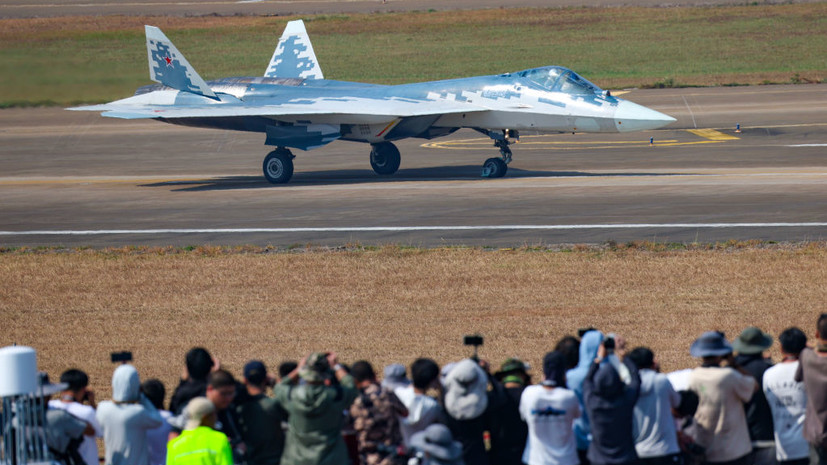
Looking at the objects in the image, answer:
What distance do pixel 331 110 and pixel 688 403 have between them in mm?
22527

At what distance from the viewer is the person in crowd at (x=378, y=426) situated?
8.73 meters

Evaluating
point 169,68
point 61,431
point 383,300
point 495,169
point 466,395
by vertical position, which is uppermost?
point 169,68

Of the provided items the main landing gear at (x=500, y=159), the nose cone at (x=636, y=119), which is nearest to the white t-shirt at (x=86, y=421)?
the nose cone at (x=636, y=119)

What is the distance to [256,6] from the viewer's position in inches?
3922

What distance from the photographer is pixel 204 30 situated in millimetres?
82750

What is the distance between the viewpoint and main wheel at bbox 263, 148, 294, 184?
31922 mm

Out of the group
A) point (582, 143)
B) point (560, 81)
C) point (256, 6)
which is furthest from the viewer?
point (256, 6)

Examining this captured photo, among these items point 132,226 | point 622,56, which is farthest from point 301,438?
point 622,56

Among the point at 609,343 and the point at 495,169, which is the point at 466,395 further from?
the point at 495,169

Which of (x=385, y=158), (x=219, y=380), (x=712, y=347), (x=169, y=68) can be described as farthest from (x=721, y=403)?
(x=169, y=68)

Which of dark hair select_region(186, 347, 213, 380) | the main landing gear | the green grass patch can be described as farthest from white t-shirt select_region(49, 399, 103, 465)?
the green grass patch

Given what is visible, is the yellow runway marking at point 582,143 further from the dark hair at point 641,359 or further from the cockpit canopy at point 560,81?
the dark hair at point 641,359

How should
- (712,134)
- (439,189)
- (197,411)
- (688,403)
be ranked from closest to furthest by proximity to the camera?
(197,411)
(688,403)
(439,189)
(712,134)

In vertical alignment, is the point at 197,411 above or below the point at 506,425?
above
